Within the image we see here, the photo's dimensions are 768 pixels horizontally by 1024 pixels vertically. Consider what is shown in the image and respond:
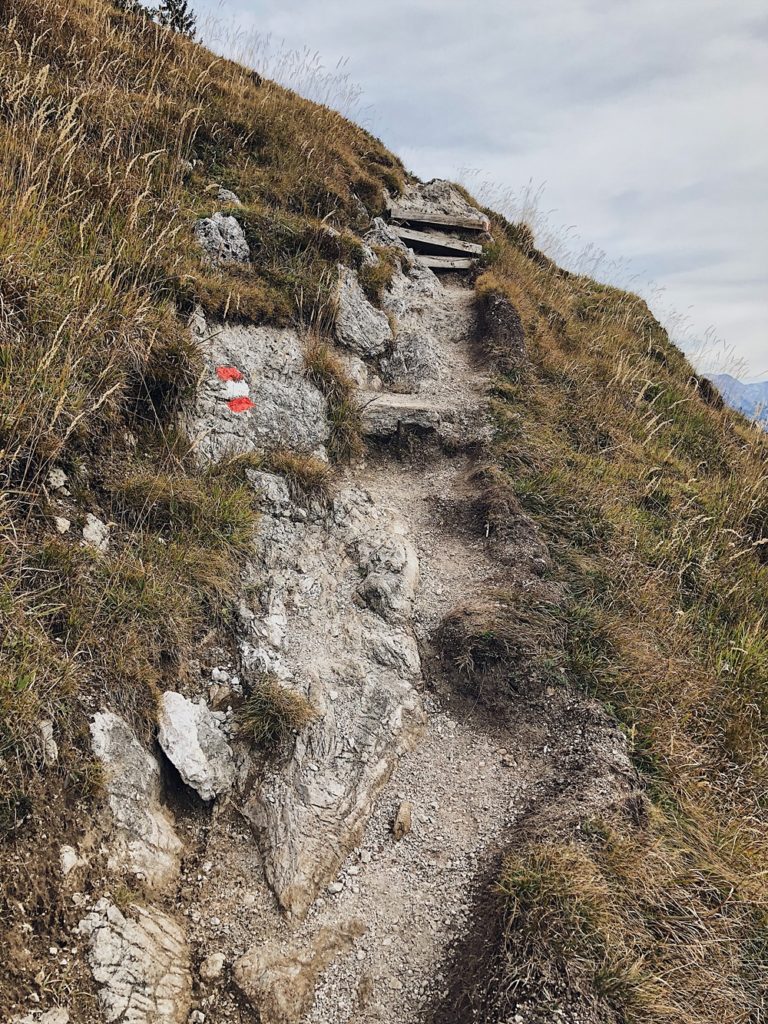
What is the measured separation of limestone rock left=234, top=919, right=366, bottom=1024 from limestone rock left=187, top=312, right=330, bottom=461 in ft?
13.2

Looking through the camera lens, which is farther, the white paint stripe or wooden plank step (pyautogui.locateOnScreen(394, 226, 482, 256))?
wooden plank step (pyautogui.locateOnScreen(394, 226, 482, 256))

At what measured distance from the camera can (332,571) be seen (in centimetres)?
550

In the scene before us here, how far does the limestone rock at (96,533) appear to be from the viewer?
4066 mm

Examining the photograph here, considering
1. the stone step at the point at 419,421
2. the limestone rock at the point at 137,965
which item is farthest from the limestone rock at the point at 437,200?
the limestone rock at the point at 137,965

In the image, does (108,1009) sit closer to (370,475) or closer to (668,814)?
(668,814)

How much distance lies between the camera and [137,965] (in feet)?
9.36

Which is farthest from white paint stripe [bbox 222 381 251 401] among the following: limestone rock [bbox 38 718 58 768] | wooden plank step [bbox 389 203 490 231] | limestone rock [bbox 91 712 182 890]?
wooden plank step [bbox 389 203 490 231]

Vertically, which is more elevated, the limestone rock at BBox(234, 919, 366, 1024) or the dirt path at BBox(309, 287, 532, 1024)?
the dirt path at BBox(309, 287, 532, 1024)

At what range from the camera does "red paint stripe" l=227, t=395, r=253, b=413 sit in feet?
19.8

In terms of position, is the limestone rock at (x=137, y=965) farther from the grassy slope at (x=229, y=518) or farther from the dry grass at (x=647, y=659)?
the dry grass at (x=647, y=659)

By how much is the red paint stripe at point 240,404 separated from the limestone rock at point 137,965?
4447 millimetres

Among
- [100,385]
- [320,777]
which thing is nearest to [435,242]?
[100,385]

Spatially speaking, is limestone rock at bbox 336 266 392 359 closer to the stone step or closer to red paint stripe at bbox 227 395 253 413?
the stone step

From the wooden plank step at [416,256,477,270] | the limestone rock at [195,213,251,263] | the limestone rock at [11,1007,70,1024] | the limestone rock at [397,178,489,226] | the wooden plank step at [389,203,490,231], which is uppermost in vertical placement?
the limestone rock at [397,178,489,226]
